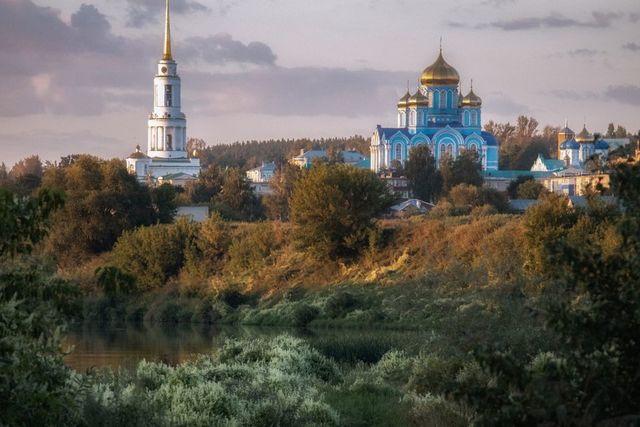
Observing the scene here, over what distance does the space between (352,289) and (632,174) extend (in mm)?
38359

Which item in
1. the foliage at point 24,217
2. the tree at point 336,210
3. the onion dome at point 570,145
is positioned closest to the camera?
the foliage at point 24,217

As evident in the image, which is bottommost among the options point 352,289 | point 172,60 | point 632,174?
point 352,289

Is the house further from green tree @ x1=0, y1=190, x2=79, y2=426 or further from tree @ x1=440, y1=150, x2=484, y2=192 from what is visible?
green tree @ x1=0, y1=190, x2=79, y2=426

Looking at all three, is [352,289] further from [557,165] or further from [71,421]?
[557,165]

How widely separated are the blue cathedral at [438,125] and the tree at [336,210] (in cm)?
5309

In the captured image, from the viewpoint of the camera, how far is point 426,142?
105625mm

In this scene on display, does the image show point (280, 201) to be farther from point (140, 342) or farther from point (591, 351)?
point (591, 351)

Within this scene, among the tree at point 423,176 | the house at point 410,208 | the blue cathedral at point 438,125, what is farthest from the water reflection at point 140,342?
the blue cathedral at point 438,125

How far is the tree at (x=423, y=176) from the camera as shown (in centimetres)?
8781

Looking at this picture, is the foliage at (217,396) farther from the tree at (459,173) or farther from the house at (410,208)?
the tree at (459,173)

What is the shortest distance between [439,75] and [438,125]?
4.09 meters

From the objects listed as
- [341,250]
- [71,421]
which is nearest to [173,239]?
[341,250]

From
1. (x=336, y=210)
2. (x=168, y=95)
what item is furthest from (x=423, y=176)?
(x=336, y=210)

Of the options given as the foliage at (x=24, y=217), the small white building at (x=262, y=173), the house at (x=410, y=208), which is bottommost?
the house at (x=410, y=208)
